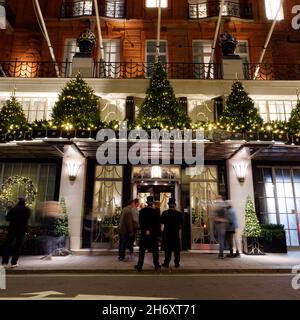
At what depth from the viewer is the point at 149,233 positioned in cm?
842

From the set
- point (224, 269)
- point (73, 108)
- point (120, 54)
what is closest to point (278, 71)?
point (120, 54)

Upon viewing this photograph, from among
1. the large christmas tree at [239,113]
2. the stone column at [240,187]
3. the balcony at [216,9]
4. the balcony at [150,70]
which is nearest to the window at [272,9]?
the balcony at [216,9]

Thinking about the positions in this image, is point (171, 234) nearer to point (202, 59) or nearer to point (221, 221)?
point (221, 221)

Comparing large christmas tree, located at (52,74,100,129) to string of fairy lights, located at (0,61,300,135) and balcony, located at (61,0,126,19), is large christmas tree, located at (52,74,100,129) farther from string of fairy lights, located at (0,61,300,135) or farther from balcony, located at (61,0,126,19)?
balcony, located at (61,0,126,19)

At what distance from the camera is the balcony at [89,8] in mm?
17750

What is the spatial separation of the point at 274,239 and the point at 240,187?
2526 millimetres

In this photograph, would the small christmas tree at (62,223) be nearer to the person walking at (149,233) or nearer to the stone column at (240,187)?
the person walking at (149,233)

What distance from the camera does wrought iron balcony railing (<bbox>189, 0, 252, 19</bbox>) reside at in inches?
697

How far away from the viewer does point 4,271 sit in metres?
8.24

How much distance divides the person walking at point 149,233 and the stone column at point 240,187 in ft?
18.7

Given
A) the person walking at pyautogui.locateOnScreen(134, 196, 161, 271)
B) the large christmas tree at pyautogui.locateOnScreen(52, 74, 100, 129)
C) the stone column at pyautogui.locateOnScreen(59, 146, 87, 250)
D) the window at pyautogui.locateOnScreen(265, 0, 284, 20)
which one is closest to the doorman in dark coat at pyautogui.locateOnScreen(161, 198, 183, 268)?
the person walking at pyautogui.locateOnScreen(134, 196, 161, 271)

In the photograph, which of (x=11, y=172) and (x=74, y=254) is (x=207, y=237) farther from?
(x=11, y=172)

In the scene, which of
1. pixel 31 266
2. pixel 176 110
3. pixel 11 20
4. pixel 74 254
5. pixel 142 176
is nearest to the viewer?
pixel 31 266

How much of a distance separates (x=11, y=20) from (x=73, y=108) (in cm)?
963
